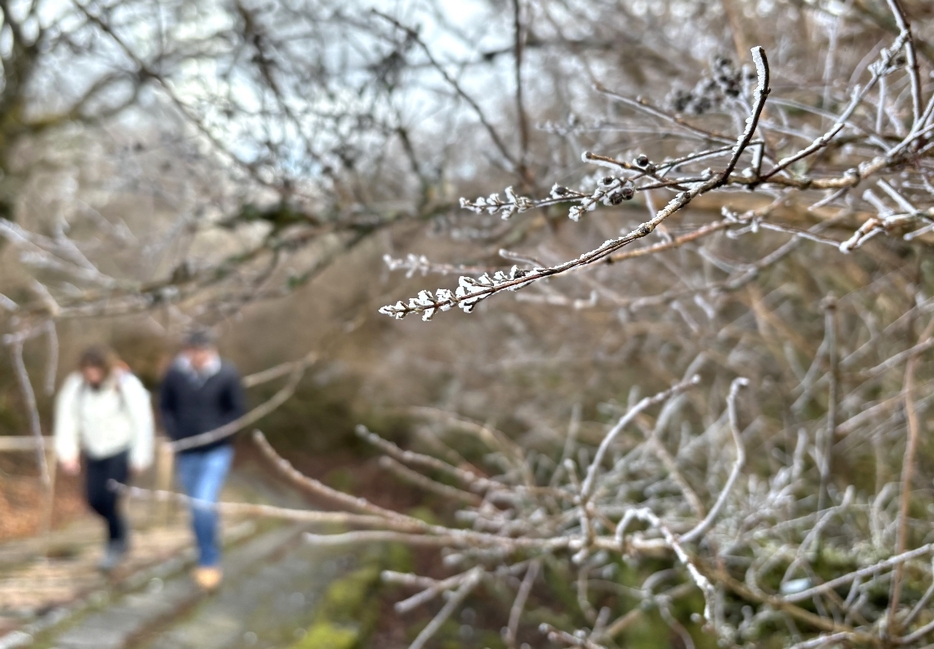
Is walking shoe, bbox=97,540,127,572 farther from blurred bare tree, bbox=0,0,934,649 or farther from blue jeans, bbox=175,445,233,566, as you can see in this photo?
blurred bare tree, bbox=0,0,934,649

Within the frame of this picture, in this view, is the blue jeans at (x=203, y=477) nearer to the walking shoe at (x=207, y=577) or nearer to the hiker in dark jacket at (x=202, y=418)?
the hiker in dark jacket at (x=202, y=418)

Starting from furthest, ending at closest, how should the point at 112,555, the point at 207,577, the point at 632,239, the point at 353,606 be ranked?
the point at 353,606
the point at 207,577
the point at 112,555
the point at 632,239

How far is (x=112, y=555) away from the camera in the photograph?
501 centimetres

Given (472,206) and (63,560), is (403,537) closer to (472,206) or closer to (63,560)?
(472,206)

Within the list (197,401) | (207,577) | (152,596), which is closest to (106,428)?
(197,401)

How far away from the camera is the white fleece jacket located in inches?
189

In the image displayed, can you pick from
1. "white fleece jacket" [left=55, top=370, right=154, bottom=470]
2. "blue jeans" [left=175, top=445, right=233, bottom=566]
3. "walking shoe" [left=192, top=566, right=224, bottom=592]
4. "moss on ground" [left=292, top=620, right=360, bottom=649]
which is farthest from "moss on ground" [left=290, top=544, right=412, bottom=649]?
"white fleece jacket" [left=55, top=370, right=154, bottom=470]

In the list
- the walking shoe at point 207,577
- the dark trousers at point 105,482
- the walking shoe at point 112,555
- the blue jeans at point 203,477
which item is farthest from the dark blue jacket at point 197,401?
the walking shoe at point 207,577

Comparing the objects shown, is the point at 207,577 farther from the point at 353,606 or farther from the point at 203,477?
the point at 353,606

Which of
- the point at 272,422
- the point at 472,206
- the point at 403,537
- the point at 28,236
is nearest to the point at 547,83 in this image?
the point at 28,236

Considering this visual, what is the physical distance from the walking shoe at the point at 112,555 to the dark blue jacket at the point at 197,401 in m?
0.85

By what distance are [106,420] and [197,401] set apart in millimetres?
616

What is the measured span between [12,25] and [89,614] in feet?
12.0

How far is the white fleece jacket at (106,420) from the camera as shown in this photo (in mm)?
4793
